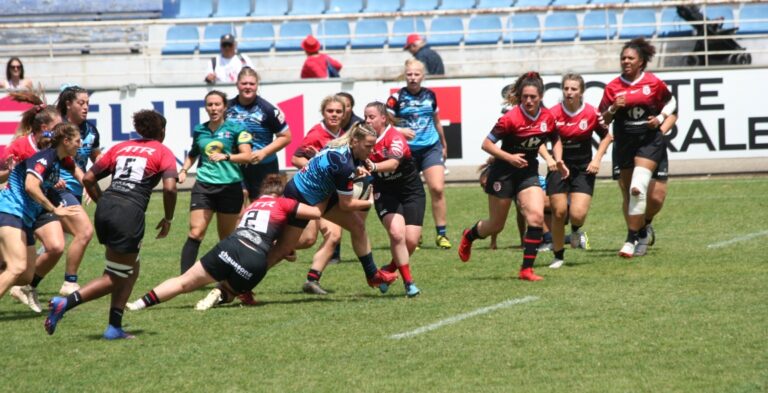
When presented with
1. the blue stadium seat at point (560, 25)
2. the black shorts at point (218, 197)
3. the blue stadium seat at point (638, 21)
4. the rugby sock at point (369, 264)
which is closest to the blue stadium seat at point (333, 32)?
the blue stadium seat at point (560, 25)

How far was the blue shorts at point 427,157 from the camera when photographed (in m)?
14.5

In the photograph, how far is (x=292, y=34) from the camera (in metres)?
25.1

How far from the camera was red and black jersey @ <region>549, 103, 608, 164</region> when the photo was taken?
40.8ft

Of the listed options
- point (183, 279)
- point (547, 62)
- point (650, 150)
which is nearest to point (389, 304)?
point (183, 279)

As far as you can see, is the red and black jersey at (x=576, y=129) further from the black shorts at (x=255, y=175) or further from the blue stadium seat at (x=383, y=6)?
the blue stadium seat at (x=383, y=6)

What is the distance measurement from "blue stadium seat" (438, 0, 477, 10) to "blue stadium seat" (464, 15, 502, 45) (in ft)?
3.73

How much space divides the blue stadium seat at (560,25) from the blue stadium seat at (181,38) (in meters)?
7.39

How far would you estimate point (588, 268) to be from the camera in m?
11.6

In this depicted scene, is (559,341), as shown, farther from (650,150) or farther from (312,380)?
(650,150)

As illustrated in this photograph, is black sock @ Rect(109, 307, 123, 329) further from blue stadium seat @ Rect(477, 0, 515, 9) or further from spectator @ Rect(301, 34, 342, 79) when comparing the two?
blue stadium seat @ Rect(477, 0, 515, 9)

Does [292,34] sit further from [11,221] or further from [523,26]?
[11,221]

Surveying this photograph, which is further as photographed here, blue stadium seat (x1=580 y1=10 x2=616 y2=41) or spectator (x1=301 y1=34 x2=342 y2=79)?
blue stadium seat (x1=580 y1=10 x2=616 y2=41)

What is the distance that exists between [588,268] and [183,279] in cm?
434

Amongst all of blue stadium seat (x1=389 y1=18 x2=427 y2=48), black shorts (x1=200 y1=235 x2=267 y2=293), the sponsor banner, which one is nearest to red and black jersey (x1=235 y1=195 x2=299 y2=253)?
black shorts (x1=200 y1=235 x2=267 y2=293)
